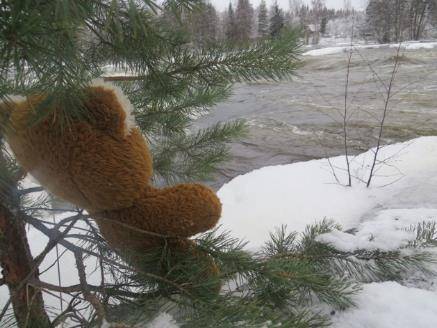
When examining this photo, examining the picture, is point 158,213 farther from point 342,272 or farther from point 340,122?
point 340,122

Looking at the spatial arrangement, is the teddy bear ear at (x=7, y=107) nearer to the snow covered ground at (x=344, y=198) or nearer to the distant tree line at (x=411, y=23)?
the snow covered ground at (x=344, y=198)

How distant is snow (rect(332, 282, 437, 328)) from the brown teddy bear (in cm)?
41

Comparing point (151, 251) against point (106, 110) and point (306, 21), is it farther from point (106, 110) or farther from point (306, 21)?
point (306, 21)

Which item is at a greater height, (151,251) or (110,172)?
(110,172)

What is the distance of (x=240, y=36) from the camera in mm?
776

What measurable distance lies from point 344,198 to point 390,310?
1906 mm

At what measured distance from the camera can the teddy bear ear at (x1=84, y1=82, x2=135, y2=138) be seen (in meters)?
0.51

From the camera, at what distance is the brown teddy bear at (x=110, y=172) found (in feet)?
1.68

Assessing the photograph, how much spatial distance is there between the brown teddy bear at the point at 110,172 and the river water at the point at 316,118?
1.33 meters

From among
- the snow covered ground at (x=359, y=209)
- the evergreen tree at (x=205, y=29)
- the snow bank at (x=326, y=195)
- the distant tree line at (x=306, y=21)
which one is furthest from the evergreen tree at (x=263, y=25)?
the snow bank at (x=326, y=195)

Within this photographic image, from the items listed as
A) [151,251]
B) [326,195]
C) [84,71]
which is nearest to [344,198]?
[326,195]

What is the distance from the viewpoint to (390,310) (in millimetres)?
755

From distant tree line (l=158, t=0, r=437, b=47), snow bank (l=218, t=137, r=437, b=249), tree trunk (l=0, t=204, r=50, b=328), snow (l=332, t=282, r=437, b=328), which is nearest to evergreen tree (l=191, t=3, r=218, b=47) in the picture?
distant tree line (l=158, t=0, r=437, b=47)

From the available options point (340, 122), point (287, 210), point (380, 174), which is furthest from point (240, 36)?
point (340, 122)
